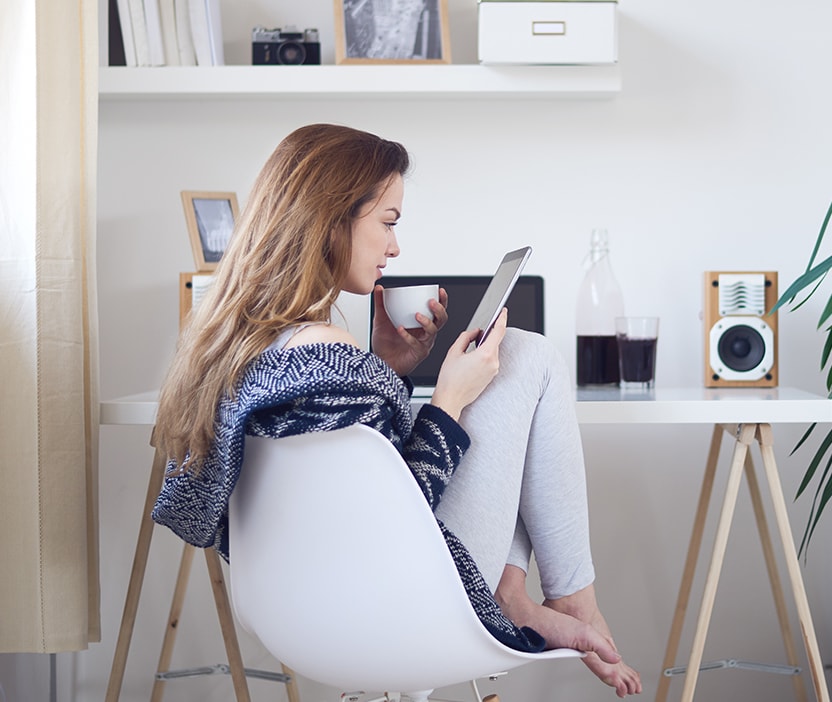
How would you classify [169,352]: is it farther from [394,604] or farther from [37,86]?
[394,604]

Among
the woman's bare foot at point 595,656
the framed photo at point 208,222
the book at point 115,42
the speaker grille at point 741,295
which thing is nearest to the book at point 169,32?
the book at point 115,42

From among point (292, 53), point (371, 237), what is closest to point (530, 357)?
point (371, 237)

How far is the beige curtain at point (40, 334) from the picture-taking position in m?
1.31

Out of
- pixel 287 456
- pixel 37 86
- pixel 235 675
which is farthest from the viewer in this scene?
pixel 235 675

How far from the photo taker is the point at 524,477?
1118mm

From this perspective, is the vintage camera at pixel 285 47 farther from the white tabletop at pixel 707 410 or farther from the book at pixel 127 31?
the white tabletop at pixel 707 410

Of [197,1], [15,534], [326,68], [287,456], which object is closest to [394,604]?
[287,456]

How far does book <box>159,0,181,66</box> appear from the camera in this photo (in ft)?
5.62

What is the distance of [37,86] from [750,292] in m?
1.21

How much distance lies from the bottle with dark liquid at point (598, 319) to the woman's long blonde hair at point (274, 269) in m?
0.64

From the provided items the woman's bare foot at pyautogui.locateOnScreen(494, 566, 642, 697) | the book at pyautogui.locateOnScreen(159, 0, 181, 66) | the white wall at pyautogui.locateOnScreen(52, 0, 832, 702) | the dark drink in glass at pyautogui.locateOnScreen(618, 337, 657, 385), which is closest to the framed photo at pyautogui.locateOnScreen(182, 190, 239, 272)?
the white wall at pyautogui.locateOnScreen(52, 0, 832, 702)

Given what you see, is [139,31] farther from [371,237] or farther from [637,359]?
[637,359]

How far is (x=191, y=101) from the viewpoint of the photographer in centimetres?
186

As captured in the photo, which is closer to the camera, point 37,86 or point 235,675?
point 37,86
